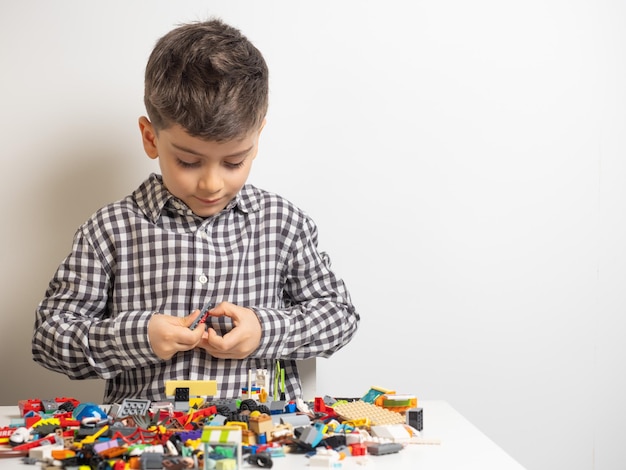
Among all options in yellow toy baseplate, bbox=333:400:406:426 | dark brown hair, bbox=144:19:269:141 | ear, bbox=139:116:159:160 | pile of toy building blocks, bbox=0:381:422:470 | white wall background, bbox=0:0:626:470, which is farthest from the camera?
white wall background, bbox=0:0:626:470

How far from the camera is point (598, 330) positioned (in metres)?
1.45

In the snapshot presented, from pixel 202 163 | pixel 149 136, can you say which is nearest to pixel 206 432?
pixel 202 163

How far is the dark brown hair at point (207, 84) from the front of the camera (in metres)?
1.02

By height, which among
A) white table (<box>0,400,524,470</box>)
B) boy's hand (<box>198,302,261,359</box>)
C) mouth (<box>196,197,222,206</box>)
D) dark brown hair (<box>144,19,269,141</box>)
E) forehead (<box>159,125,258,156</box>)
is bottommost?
white table (<box>0,400,524,470</box>)

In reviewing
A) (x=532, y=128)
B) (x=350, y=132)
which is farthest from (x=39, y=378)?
(x=532, y=128)

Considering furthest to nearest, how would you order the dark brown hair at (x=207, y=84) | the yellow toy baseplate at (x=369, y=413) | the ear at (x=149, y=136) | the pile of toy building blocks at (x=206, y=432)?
the ear at (x=149, y=136) → the dark brown hair at (x=207, y=84) → the yellow toy baseplate at (x=369, y=413) → the pile of toy building blocks at (x=206, y=432)

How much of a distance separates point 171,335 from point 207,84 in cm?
34

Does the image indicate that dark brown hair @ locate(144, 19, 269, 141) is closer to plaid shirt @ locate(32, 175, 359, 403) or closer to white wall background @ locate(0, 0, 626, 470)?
plaid shirt @ locate(32, 175, 359, 403)

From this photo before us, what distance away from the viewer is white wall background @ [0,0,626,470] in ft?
4.58

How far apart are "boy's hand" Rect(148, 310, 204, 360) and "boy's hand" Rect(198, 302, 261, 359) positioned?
21 millimetres

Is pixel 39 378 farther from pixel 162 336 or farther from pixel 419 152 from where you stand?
pixel 419 152

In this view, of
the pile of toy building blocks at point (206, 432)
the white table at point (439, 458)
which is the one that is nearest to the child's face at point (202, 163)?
the pile of toy building blocks at point (206, 432)

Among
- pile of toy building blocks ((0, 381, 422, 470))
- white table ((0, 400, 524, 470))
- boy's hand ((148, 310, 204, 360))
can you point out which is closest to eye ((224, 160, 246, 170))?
boy's hand ((148, 310, 204, 360))

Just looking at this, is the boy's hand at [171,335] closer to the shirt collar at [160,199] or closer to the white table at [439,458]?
the shirt collar at [160,199]
